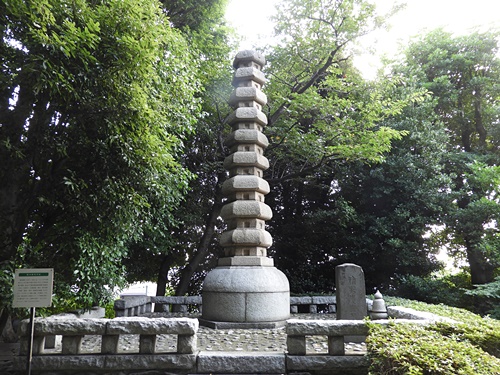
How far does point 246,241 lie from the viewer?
28.2ft

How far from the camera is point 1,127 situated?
5988mm

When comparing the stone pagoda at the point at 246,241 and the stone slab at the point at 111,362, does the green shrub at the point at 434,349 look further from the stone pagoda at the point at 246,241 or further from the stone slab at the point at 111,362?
the stone pagoda at the point at 246,241

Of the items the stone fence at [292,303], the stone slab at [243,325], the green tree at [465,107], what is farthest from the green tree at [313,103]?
the stone slab at [243,325]

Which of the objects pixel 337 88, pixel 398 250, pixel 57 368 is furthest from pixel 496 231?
pixel 57 368

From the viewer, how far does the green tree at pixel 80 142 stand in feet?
18.6

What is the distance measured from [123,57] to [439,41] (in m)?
15.3

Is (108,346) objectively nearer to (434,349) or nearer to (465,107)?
(434,349)

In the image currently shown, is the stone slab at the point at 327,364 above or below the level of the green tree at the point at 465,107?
below

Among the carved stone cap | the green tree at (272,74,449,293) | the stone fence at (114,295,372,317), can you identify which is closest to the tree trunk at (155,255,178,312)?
the stone fence at (114,295,372,317)

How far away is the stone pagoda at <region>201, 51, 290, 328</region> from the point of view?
7930mm

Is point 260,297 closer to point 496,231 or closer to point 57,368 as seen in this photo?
point 57,368

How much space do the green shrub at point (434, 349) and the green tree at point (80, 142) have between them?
4.65 metres

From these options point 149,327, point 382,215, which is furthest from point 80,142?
point 382,215

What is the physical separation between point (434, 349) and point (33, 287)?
195 inches
